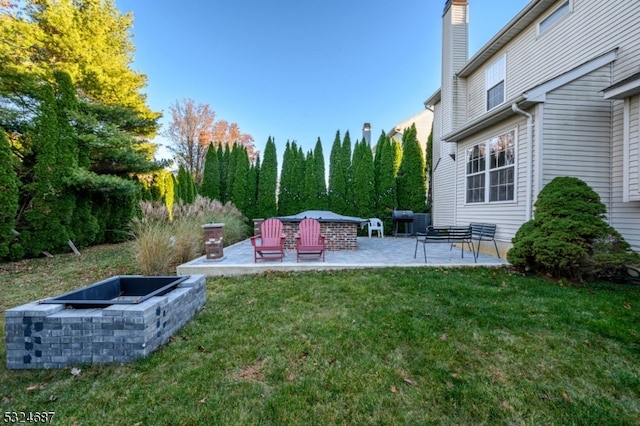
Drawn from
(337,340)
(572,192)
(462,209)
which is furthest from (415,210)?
(337,340)

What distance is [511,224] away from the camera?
5816 mm

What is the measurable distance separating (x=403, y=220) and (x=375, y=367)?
30.7 feet

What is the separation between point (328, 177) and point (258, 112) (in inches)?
383

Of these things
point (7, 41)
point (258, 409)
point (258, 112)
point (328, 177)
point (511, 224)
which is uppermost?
point (258, 112)

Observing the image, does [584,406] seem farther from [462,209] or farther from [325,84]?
[325,84]

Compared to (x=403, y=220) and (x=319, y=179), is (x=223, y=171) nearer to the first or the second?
(x=319, y=179)

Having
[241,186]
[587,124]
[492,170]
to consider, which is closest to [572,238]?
[587,124]

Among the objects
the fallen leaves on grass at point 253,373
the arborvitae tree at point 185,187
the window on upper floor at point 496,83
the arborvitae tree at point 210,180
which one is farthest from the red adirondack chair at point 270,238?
the arborvitae tree at point 185,187

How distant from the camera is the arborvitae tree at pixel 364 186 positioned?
11.9 metres

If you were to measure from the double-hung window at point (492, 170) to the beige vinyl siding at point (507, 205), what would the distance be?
122 mm

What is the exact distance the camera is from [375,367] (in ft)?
7.23

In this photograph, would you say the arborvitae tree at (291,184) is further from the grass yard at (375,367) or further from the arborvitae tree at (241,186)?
the grass yard at (375,367)

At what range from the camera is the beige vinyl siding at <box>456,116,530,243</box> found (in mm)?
5543

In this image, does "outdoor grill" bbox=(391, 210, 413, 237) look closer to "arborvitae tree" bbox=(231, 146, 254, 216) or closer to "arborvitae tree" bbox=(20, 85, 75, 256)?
"arborvitae tree" bbox=(231, 146, 254, 216)
